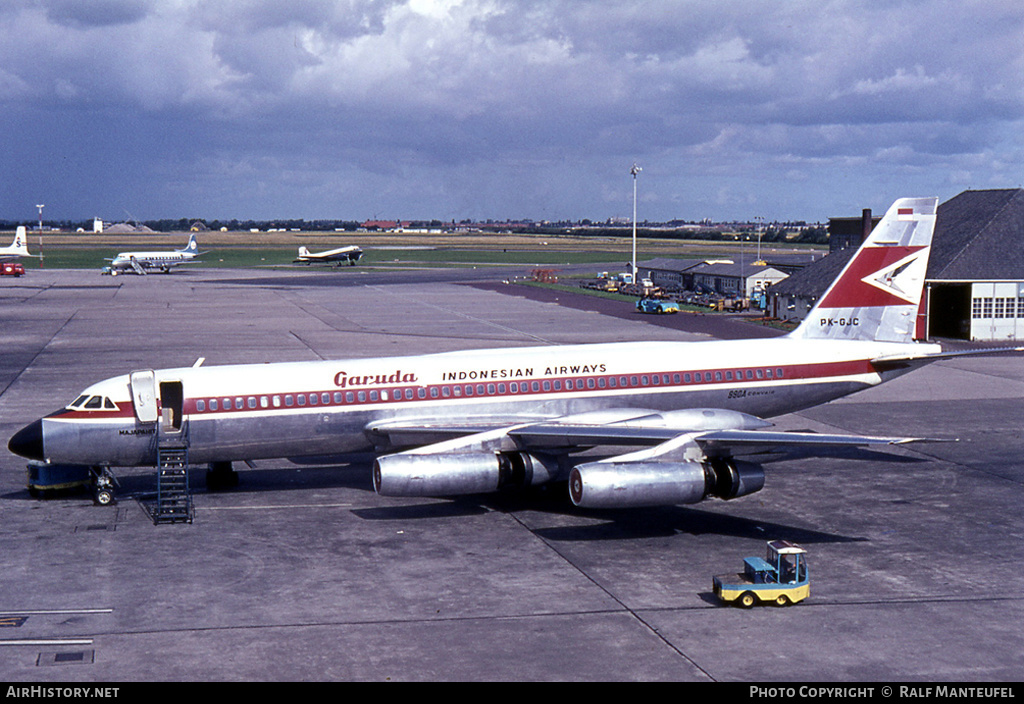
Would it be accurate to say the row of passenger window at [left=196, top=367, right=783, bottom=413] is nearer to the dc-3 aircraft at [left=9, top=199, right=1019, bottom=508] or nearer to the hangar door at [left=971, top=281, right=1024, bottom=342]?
the dc-3 aircraft at [left=9, top=199, right=1019, bottom=508]

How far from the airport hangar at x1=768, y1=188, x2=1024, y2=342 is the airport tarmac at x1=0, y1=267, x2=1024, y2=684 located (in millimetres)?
31914

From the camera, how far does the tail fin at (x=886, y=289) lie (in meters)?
36.9

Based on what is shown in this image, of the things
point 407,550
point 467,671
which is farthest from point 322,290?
point 467,671

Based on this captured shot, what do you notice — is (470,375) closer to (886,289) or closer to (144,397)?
(144,397)

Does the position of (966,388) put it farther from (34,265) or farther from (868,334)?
(34,265)

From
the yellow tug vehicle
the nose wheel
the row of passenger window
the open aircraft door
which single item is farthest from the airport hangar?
the nose wheel

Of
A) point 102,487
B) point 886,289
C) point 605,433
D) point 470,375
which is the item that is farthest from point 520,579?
point 886,289

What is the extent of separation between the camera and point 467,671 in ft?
60.0

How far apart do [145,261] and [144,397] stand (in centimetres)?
14273

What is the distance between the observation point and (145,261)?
16300 cm

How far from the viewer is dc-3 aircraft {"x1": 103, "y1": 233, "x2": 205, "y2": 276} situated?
15888cm

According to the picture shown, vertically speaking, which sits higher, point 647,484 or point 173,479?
point 647,484

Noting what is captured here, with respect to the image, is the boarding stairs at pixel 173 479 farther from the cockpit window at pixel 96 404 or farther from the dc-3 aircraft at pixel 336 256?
the dc-3 aircraft at pixel 336 256
